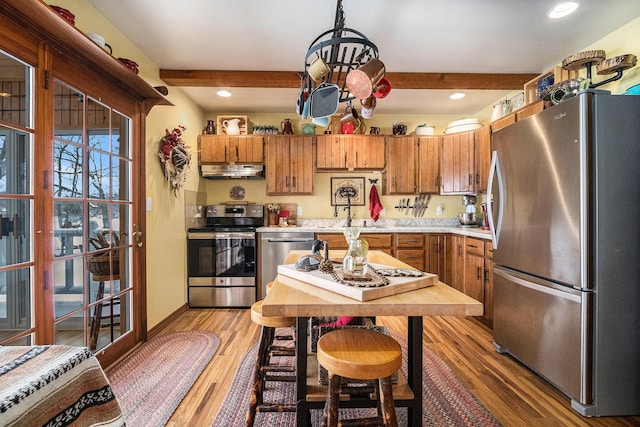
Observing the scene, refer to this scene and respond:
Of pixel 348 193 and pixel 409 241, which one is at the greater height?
pixel 348 193

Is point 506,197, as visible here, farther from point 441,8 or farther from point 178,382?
point 178,382

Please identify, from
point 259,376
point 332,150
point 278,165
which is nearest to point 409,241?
point 332,150

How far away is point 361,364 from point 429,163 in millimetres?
3412

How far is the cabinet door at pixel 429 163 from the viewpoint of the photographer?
3971 mm

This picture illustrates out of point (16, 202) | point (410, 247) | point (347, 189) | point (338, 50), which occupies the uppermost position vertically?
point (338, 50)

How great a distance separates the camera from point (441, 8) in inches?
80.7

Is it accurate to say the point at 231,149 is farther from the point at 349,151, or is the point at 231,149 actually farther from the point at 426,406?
the point at 426,406

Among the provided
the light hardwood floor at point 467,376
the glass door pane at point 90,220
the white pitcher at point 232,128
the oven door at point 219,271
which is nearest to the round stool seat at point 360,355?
the light hardwood floor at point 467,376

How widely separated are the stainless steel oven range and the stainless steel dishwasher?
0.10m

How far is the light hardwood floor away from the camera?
165cm

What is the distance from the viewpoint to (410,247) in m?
3.71

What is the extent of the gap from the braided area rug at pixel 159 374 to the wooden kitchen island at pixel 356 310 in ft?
2.94

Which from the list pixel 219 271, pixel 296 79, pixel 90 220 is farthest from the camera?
pixel 219 271

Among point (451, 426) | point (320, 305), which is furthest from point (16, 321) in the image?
point (451, 426)
